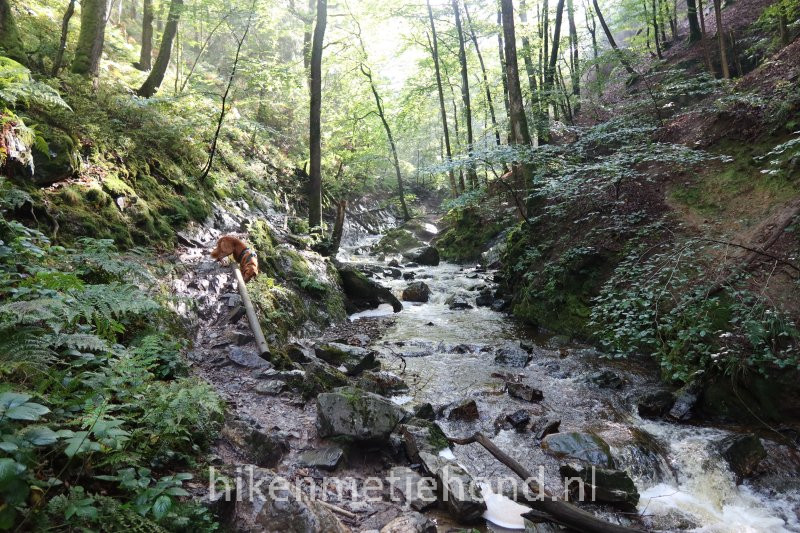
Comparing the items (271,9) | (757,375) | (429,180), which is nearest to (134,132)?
(271,9)

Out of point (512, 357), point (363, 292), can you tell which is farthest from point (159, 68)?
A: point (512, 357)

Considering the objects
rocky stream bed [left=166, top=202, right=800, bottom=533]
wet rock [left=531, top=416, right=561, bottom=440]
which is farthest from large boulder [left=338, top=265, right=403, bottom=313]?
wet rock [left=531, top=416, right=561, bottom=440]

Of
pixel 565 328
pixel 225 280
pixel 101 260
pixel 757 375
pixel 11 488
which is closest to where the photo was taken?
pixel 11 488

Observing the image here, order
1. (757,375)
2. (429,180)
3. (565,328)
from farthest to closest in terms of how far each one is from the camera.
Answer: (429,180)
(565,328)
(757,375)

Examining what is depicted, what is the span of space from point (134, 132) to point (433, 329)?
7.55 meters

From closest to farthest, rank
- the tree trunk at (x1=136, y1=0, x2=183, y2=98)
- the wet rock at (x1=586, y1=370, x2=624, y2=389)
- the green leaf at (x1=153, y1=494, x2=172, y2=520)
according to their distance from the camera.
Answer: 1. the green leaf at (x1=153, y1=494, x2=172, y2=520)
2. the wet rock at (x1=586, y1=370, x2=624, y2=389)
3. the tree trunk at (x1=136, y1=0, x2=183, y2=98)

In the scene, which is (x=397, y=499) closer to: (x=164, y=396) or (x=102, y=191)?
(x=164, y=396)

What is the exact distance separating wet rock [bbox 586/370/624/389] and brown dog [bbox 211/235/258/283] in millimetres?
6198

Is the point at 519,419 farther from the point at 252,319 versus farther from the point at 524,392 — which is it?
the point at 252,319

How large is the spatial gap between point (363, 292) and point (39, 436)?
9861mm

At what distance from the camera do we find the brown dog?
782 cm

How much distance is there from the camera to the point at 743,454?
15.3 feet

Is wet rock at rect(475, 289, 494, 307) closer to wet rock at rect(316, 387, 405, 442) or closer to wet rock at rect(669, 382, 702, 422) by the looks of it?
wet rock at rect(669, 382, 702, 422)

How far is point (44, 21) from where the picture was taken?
9.84 m
